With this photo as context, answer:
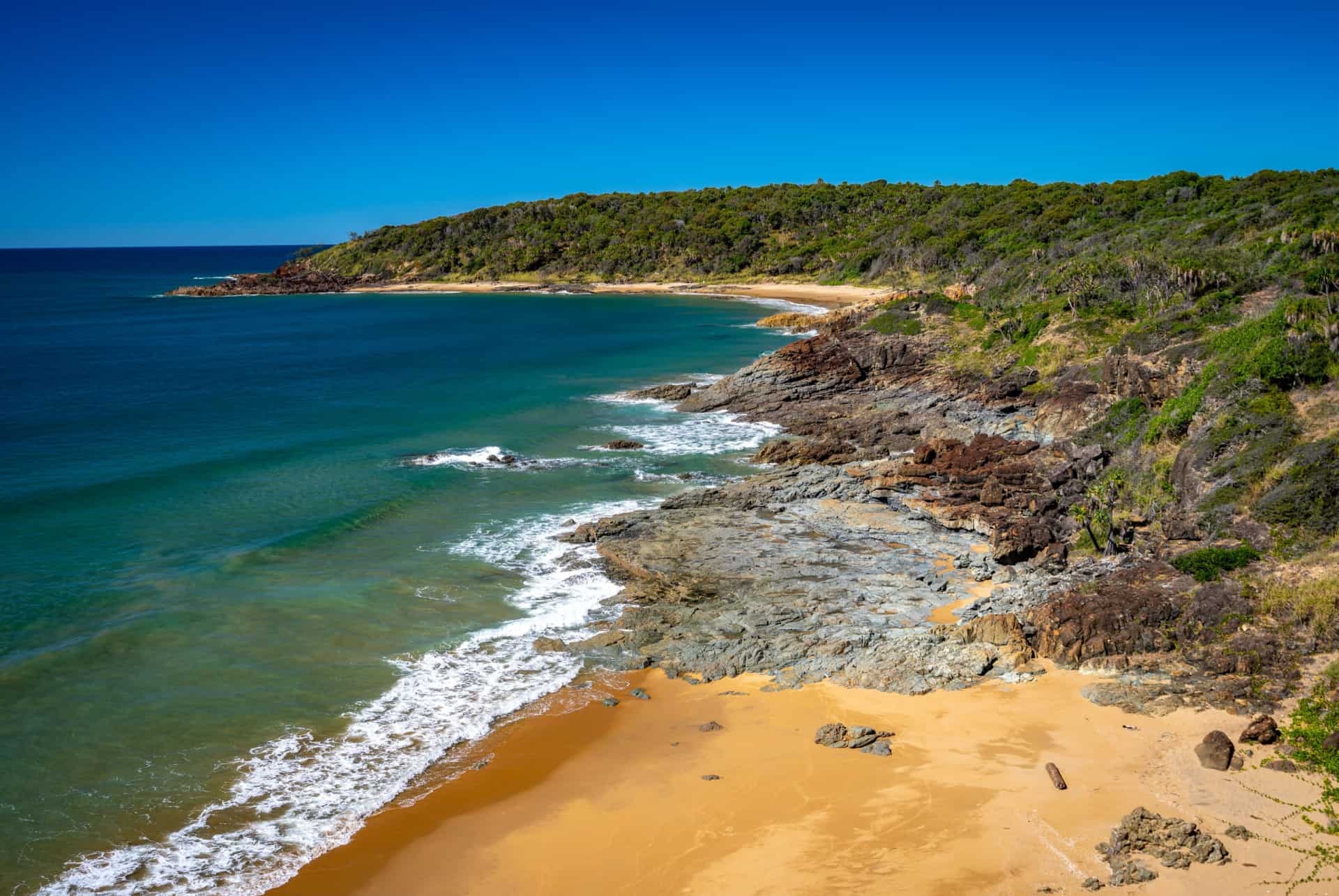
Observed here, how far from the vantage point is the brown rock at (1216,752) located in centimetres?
1081

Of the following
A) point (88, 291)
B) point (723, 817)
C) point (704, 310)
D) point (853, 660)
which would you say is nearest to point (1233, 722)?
point (853, 660)

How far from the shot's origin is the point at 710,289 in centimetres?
9250

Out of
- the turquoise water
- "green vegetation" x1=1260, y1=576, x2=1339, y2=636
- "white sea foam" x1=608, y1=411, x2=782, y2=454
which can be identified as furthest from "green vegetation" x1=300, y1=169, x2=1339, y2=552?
the turquoise water

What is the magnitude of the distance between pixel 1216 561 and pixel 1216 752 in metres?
4.73

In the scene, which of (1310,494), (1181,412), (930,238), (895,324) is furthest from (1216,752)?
(930,238)

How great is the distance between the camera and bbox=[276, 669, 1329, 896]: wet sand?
975 centimetres

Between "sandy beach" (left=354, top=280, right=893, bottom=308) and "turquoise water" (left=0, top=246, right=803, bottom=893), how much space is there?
106 feet

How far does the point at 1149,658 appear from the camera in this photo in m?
13.5

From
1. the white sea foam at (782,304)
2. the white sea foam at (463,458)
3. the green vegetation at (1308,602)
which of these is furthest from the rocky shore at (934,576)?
the white sea foam at (782,304)

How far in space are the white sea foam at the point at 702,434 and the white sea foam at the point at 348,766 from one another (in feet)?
40.3

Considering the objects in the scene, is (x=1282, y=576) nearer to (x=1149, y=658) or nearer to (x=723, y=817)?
(x=1149, y=658)

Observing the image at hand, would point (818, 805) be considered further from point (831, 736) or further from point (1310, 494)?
point (1310, 494)

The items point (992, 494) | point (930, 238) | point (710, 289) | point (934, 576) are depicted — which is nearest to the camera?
point (934, 576)

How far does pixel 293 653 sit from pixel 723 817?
9.02 m
